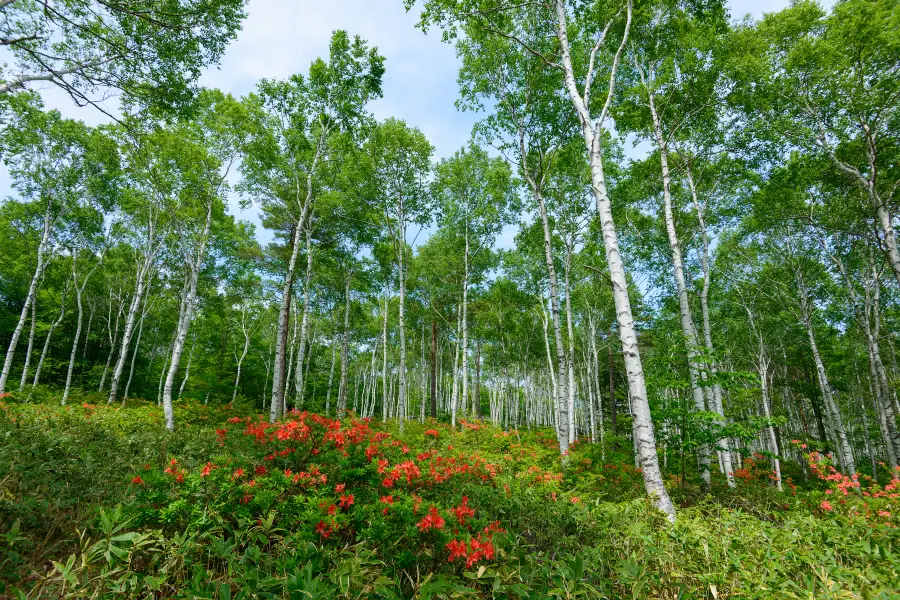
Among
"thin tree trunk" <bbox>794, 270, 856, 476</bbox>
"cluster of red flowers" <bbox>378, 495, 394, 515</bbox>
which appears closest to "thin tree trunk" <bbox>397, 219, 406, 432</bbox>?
"cluster of red flowers" <bbox>378, 495, 394, 515</bbox>

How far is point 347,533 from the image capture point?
3.14 meters

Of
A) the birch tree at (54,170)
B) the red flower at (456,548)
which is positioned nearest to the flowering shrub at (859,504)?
the red flower at (456,548)

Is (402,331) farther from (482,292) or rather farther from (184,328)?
(482,292)

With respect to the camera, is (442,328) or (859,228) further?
(442,328)

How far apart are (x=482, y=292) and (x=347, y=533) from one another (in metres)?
17.8

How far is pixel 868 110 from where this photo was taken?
804cm

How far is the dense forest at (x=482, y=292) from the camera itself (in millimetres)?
2740

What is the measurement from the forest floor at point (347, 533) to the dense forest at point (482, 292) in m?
0.04

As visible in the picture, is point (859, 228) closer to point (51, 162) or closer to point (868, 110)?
point (868, 110)

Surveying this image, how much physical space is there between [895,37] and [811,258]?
9.32 metres

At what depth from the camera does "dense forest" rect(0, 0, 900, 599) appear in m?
2.74

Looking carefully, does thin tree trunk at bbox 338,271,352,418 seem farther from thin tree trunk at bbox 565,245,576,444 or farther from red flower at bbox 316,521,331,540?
red flower at bbox 316,521,331,540

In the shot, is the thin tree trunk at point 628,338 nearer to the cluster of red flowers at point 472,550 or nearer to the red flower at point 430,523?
the cluster of red flowers at point 472,550

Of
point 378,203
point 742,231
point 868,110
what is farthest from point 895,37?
point 378,203
